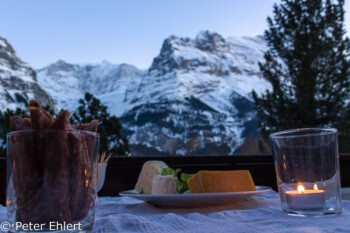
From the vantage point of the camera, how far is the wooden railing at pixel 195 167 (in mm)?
1136

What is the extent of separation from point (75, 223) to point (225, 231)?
133 mm

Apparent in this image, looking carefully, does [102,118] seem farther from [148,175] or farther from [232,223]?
[232,223]

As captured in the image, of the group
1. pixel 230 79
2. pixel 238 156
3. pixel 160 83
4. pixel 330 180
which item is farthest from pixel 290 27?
pixel 230 79

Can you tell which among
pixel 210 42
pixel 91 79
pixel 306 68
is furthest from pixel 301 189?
pixel 210 42

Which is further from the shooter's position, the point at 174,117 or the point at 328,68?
the point at 174,117

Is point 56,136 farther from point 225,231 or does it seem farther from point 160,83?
point 160,83

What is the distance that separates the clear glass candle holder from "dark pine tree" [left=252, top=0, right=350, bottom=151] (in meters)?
5.98

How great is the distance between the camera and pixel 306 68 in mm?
6512

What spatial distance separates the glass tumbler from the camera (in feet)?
0.94

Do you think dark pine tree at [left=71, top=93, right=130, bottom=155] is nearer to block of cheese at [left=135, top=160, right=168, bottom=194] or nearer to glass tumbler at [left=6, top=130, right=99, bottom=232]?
block of cheese at [left=135, top=160, right=168, bottom=194]

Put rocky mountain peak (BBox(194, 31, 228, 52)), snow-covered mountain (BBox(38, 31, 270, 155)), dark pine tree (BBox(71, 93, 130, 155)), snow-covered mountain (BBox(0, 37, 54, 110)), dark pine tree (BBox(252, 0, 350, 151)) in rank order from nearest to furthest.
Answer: dark pine tree (BBox(252, 0, 350, 151))
dark pine tree (BBox(71, 93, 130, 155))
snow-covered mountain (BBox(38, 31, 270, 155))
snow-covered mountain (BBox(0, 37, 54, 110))
rocky mountain peak (BBox(194, 31, 228, 52))

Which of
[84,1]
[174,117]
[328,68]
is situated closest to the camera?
[328,68]

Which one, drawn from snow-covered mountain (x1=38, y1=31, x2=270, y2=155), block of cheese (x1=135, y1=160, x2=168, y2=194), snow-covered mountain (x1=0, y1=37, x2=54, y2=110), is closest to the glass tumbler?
block of cheese (x1=135, y1=160, x2=168, y2=194)

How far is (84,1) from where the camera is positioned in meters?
8.94
